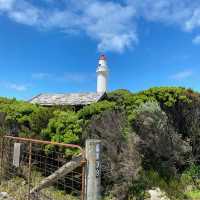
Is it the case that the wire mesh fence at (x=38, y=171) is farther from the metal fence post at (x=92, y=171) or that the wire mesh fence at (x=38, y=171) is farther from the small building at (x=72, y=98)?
the small building at (x=72, y=98)

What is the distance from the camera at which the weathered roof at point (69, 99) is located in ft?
68.5

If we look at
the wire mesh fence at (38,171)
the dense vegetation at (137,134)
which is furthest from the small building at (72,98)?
the wire mesh fence at (38,171)

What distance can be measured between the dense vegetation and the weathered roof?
6740mm

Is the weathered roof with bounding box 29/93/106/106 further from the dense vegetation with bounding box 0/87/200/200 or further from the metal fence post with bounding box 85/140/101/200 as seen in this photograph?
the metal fence post with bounding box 85/140/101/200

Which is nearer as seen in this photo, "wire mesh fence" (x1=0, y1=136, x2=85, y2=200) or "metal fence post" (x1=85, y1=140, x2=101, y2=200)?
"metal fence post" (x1=85, y1=140, x2=101, y2=200)

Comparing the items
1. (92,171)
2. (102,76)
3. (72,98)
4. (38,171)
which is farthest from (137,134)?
(102,76)

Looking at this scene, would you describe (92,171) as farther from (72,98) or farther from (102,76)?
(102,76)

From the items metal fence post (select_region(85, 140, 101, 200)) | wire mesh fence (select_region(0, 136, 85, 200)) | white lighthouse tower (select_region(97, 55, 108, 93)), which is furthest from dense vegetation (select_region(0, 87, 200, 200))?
white lighthouse tower (select_region(97, 55, 108, 93))

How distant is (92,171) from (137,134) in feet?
20.8

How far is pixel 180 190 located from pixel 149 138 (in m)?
1.74

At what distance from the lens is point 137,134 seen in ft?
37.6

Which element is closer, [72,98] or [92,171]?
[92,171]

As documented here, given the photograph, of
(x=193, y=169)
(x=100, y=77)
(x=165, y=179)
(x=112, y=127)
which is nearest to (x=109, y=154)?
(x=112, y=127)

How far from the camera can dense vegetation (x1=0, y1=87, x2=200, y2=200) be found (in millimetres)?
10219
